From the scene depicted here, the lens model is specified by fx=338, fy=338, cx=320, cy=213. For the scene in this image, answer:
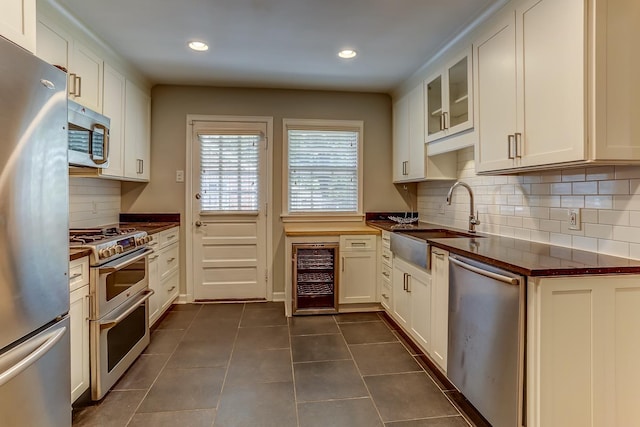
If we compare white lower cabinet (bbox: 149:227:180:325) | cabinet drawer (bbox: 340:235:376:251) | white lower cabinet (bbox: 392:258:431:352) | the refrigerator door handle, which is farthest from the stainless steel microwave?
white lower cabinet (bbox: 392:258:431:352)

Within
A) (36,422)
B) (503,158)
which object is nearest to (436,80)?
(503,158)

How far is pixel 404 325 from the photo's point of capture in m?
2.82

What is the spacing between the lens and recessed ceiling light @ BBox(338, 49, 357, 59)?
2850 millimetres

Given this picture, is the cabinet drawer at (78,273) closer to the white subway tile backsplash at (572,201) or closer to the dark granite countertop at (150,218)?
the dark granite countertop at (150,218)

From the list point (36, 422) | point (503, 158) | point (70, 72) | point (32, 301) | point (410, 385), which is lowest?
point (410, 385)

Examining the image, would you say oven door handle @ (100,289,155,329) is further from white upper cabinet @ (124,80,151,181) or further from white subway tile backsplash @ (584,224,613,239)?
white subway tile backsplash @ (584,224,613,239)

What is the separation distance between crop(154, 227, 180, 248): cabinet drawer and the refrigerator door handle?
1889 mm

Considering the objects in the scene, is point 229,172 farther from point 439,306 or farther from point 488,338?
point 488,338

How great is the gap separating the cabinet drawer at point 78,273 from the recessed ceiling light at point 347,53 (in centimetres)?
241

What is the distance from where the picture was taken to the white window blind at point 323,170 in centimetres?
392

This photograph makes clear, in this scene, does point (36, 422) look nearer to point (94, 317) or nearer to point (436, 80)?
point (94, 317)

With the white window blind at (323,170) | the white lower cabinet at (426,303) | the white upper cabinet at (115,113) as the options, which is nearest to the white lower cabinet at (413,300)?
the white lower cabinet at (426,303)

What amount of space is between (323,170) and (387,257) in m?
1.32

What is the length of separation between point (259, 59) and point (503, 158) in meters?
2.18
